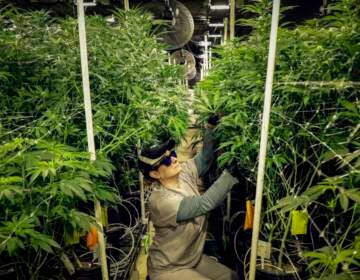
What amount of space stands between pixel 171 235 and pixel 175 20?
5.22 meters

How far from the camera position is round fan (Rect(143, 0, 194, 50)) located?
6.49 metres

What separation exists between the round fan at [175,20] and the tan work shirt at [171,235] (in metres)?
4.71

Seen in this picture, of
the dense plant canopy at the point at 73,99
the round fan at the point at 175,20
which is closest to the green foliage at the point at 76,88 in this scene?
the dense plant canopy at the point at 73,99

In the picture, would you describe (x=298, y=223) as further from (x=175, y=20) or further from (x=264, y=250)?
(x=175, y=20)

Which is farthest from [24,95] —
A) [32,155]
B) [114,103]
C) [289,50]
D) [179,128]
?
[289,50]

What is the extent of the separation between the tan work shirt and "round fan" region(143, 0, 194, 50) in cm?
471

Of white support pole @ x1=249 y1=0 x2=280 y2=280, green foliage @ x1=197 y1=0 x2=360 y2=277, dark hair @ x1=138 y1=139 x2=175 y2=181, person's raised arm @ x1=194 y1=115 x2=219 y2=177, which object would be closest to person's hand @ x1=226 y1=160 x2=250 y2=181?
green foliage @ x1=197 y1=0 x2=360 y2=277

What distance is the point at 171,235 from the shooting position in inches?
91.9

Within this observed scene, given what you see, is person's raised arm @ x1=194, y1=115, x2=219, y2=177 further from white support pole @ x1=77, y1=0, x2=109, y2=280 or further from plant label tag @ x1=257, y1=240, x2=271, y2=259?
white support pole @ x1=77, y1=0, x2=109, y2=280

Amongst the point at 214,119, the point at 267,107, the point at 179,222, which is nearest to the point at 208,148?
the point at 214,119

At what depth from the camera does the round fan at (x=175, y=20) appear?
6.49 metres

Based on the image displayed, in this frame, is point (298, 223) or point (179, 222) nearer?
point (298, 223)

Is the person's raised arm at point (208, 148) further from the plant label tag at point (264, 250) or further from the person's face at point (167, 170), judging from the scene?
the plant label tag at point (264, 250)

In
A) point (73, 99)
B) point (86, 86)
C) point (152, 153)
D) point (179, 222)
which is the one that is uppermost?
point (86, 86)
